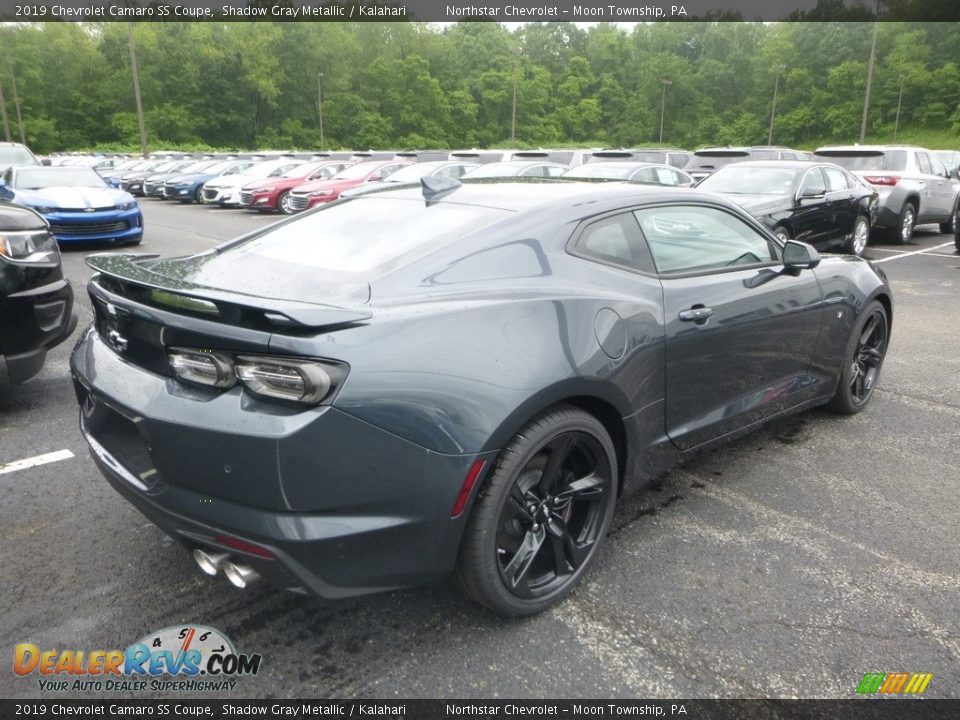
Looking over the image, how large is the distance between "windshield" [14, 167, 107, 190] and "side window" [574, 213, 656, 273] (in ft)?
40.4

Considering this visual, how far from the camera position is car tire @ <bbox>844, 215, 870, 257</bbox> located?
37.0 feet

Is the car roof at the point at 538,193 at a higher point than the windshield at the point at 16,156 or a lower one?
higher

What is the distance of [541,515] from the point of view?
2596 mm

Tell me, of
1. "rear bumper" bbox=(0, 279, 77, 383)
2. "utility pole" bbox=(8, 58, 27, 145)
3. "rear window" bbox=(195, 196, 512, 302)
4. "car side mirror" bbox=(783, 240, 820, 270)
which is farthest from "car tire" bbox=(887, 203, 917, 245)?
"utility pole" bbox=(8, 58, 27, 145)

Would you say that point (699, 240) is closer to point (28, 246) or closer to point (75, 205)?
point (28, 246)

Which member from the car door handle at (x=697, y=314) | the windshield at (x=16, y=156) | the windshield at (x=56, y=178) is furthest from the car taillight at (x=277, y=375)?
the windshield at (x=16, y=156)

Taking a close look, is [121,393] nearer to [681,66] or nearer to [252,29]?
[252,29]

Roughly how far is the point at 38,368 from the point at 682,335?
374 centimetres

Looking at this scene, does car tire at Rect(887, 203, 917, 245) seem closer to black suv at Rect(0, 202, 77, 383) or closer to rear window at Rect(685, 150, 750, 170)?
rear window at Rect(685, 150, 750, 170)

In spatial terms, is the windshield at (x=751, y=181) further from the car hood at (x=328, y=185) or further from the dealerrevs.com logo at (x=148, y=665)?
the car hood at (x=328, y=185)

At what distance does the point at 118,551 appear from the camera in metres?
3.01

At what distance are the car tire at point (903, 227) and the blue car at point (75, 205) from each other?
13022 mm

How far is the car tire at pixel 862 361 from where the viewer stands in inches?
173

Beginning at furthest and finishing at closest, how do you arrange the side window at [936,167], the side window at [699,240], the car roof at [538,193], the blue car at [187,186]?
the blue car at [187,186] < the side window at [936,167] < the side window at [699,240] < the car roof at [538,193]
